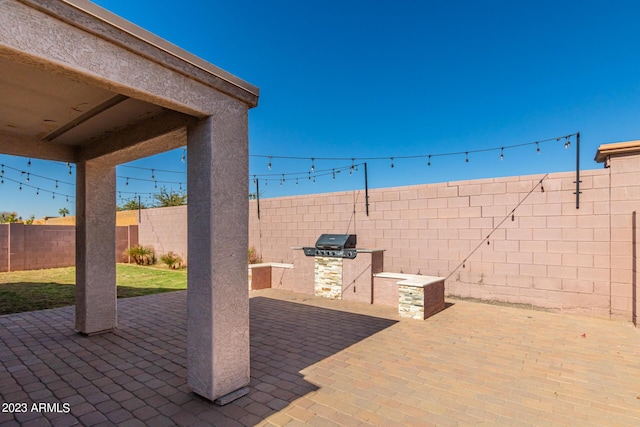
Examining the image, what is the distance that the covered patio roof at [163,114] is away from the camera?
191 cm

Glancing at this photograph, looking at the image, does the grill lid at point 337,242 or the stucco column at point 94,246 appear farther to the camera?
the grill lid at point 337,242

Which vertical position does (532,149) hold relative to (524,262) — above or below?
above

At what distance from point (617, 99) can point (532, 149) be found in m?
2.94

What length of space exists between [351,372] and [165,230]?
12.6 metres

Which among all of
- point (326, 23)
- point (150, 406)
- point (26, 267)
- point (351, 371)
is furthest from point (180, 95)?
point (26, 267)

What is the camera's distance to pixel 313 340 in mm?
4500

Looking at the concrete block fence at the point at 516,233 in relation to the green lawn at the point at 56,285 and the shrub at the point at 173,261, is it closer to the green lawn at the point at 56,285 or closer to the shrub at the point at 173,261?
the green lawn at the point at 56,285

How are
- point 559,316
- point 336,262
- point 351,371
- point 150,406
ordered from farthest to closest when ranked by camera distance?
point 336,262, point 559,316, point 351,371, point 150,406

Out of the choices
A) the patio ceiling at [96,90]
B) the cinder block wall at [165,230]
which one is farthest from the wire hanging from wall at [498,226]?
the cinder block wall at [165,230]

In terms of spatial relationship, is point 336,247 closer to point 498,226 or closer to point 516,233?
point 498,226

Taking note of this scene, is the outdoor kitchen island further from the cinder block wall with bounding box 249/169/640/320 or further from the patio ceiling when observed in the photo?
the patio ceiling

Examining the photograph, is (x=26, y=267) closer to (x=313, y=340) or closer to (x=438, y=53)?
(x=313, y=340)

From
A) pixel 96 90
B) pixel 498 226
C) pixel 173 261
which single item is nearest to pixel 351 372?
pixel 96 90

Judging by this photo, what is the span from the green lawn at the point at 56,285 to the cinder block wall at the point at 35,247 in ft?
1.93
